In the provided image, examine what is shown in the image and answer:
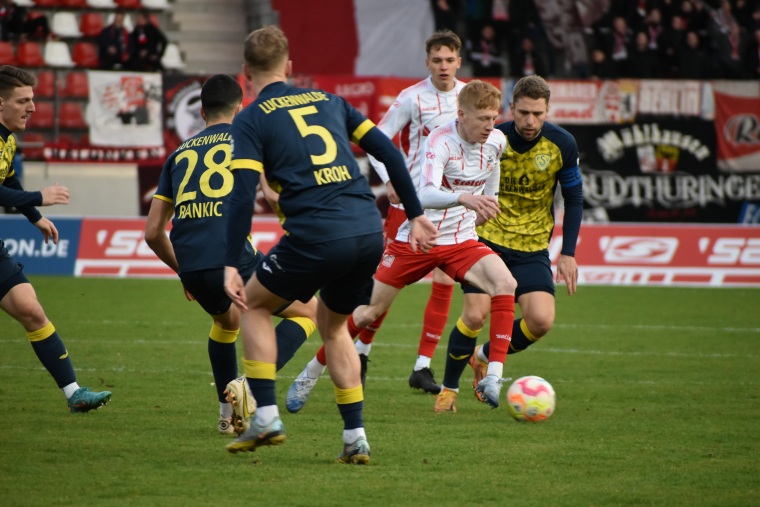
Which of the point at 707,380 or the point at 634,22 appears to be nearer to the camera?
the point at 707,380

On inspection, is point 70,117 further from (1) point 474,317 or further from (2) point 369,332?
(1) point 474,317

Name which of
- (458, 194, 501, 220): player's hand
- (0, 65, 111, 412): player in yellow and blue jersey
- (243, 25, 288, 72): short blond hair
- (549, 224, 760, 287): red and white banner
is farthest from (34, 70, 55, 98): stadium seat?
(243, 25, 288, 72): short blond hair

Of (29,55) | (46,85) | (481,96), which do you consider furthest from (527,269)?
(29,55)

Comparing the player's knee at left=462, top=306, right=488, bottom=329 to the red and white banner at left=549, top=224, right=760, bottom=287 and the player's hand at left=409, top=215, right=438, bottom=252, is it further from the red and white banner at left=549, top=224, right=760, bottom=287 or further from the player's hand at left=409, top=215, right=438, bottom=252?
the red and white banner at left=549, top=224, right=760, bottom=287

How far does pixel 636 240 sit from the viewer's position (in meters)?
15.9

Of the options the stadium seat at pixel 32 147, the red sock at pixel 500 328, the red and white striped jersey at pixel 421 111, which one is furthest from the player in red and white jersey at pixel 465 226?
the stadium seat at pixel 32 147

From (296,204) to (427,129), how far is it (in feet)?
11.5

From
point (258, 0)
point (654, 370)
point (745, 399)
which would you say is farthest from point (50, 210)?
point (745, 399)

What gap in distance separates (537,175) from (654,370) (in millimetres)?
2671

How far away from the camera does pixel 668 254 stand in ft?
53.0

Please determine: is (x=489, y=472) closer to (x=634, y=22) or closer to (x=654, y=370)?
(x=654, y=370)

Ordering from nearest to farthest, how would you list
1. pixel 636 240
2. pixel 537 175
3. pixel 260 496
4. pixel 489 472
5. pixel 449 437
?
pixel 260 496 → pixel 489 472 → pixel 449 437 → pixel 537 175 → pixel 636 240

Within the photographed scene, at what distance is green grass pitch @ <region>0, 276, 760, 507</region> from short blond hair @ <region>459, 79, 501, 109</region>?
6.45ft

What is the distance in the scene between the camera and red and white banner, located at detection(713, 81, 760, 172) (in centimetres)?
2088
